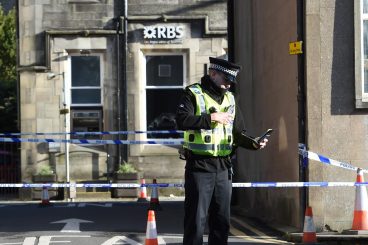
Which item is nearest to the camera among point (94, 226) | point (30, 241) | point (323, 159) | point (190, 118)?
point (190, 118)

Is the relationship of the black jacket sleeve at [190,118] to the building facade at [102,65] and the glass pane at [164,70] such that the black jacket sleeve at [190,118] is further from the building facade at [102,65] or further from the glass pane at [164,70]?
the glass pane at [164,70]

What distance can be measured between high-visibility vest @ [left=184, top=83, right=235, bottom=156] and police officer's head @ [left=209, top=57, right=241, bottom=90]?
0.52ft

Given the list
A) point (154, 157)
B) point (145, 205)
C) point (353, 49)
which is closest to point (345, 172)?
point (353, 49)

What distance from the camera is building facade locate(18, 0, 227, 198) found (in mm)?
22531

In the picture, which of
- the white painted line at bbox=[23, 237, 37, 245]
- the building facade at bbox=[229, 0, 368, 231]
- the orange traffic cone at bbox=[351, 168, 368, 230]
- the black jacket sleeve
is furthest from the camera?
the building facade at bbox=[229, 0, 368, 231]

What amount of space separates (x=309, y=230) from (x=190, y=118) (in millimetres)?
3237

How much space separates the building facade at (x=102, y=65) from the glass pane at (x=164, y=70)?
0.27 metres

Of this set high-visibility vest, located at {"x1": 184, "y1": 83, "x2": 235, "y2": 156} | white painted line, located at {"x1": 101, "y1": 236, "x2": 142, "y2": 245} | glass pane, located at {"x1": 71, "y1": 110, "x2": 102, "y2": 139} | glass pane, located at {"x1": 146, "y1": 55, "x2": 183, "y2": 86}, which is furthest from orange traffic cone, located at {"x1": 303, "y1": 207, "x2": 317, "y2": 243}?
glass pane, located at {"x1": 71, "y1": 110, "x2": 102, "y2": 139}

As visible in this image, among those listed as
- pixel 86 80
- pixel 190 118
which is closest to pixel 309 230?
pixel 190 118

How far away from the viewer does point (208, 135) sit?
7.09m

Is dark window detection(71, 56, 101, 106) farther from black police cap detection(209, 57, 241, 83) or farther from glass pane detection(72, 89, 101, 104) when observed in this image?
black police cap detection(209, 57, 241, 83)

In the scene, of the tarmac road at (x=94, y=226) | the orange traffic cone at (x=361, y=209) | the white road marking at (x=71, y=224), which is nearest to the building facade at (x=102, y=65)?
the tarmac road at (x=94, y=226)

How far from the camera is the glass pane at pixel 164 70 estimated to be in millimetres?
23078

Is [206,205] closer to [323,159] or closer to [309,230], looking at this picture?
[309,230]
